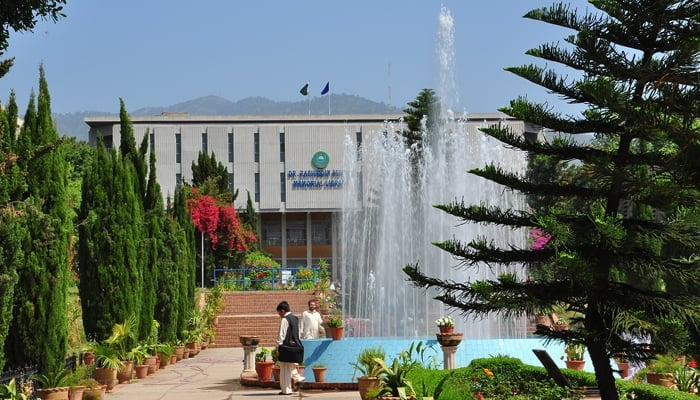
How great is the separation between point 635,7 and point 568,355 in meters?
8.01

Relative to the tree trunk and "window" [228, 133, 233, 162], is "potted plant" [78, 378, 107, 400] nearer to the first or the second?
the tree trunk

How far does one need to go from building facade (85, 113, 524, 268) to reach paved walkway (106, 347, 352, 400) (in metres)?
36.9

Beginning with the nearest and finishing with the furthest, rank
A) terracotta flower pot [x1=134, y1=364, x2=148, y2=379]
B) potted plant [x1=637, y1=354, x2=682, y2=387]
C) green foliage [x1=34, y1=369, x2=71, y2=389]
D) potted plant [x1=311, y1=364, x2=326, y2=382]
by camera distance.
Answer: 1. green foliage [x1=34, y1=369, x2=71, y2=389]
2. potted plant [x1=637, y1=354, x2=682, y2=387]
3. potted plant [x1=311, y1=364, x2=326, y2=382]
4. terracotta flower pot [x1=134, y1=364, x2=148, y2=379]

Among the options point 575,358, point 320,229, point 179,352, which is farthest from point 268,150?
point 575,358

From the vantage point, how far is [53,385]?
14.1 metres

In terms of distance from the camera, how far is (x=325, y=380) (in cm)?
1708

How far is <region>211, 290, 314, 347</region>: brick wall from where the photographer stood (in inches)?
1273

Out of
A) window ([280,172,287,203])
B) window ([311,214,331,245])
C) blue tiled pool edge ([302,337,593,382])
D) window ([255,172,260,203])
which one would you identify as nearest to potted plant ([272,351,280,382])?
blue tiled pool edge ([302,337,593,382])

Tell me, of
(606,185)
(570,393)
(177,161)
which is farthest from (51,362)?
(177,161)

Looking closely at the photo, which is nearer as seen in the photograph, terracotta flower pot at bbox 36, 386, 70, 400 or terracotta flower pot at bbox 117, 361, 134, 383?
terracotta flower pot at bbox 36, 386, 70, 400

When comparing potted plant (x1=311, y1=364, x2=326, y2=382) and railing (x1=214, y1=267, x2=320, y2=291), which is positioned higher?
railing (x1=214, y1=267, x2=320, y2=291)

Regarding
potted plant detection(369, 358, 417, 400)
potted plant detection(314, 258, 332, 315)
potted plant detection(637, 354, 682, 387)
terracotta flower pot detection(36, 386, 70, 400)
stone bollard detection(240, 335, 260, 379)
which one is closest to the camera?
potted plant detection(369, 358, 417, 400)

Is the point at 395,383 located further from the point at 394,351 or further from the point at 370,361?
the point at 394,351

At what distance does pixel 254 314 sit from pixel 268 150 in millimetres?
28525
